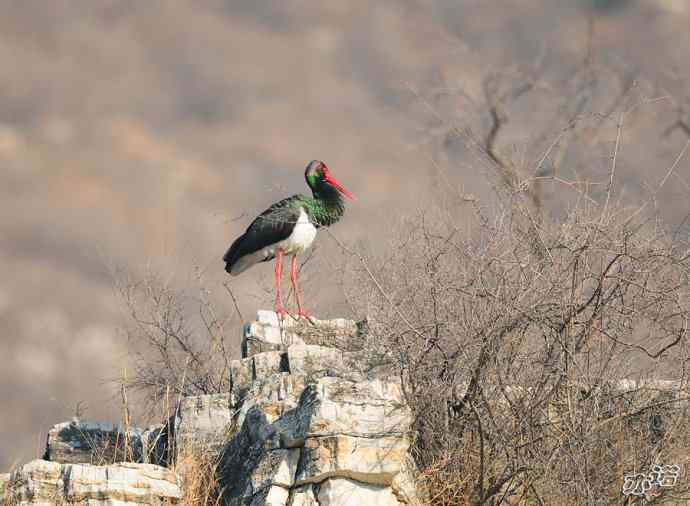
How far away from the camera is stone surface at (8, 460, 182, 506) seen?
22.2ft

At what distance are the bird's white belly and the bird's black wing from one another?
5 cm

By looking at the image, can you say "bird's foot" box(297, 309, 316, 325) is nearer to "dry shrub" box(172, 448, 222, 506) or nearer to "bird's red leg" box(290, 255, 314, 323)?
"bird's red leg" box(290, 255, 314, 323)

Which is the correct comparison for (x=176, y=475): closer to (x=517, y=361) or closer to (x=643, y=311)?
(x=517, y=361)

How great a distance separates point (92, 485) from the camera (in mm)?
6785

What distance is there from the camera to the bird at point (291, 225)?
11.8m

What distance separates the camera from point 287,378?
26.3ft

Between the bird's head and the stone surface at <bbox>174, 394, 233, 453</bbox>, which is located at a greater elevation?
the bird's head

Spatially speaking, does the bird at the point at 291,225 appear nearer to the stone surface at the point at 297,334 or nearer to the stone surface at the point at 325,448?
the stone surface at the point at 297,334

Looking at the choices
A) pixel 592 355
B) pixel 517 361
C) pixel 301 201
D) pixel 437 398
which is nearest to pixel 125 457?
pixel 437 398

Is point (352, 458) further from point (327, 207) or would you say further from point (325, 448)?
point (327, 207)

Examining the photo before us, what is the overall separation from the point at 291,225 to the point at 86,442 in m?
3.88

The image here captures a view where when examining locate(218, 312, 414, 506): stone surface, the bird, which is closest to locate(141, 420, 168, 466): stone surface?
locate(218, 312, 414, 506): stone surface

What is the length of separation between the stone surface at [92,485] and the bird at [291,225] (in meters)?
4.63

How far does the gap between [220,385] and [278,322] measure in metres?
0.87
